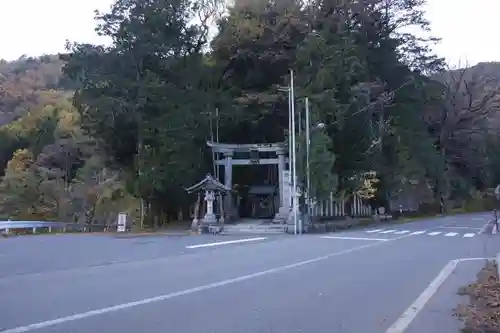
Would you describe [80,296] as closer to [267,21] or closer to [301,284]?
[301,284]

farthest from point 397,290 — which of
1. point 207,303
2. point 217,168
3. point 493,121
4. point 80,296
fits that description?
point 493,121

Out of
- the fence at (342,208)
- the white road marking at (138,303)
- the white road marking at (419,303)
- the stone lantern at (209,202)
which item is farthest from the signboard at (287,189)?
the white road marking at (419,303)

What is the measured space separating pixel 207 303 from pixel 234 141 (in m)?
34.7

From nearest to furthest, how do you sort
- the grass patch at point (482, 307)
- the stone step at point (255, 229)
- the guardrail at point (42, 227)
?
the grass patch at point (482, 307) < the guardrail at point (42, 227) < the stone step at point (255, 229)

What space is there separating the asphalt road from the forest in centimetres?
1803

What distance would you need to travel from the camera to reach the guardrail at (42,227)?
29.3 m

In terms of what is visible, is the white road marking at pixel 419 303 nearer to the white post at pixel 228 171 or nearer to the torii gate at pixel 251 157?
the torii gate at pixel 251 157

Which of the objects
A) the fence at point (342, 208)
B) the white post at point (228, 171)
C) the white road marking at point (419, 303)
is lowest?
the white road marking at point (419, 303)

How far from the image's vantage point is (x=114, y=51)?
38.1m

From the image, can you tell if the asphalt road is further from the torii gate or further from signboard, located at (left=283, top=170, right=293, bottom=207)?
the torii gate

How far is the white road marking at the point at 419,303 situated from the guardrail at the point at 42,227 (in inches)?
825

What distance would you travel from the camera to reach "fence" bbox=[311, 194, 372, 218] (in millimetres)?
41819

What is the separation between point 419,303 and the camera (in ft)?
31.2

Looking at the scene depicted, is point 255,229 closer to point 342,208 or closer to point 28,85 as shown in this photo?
point 342,208
